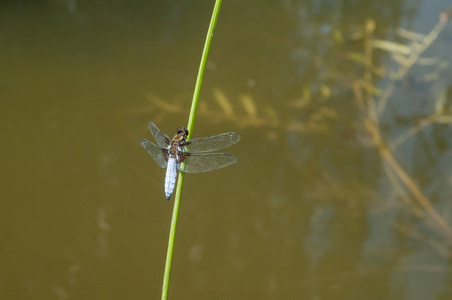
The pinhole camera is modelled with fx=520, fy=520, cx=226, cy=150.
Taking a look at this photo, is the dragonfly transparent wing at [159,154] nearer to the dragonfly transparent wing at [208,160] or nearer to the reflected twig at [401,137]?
the dragonfly transparent wing at [208,160]

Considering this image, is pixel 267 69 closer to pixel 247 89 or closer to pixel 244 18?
pixel 247 89

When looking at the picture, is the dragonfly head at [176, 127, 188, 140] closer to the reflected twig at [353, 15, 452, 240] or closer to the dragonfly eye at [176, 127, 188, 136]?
the dragonfly eye at [176, 127, 188, 136]

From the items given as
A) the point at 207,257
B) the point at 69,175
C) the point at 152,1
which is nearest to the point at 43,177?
the point at 69,175

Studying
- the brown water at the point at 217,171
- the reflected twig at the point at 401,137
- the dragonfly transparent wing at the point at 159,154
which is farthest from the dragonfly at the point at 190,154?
the reflected twig at the point at 401,137

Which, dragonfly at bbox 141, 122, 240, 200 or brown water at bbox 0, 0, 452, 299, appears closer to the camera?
dragonfly at bbox 141, 122, 240, 200

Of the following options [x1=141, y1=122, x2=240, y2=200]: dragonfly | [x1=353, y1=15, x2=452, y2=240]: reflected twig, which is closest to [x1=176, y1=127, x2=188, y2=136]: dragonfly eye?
[x1=141, y1=122, x2=240, y2=200]: dragonfly

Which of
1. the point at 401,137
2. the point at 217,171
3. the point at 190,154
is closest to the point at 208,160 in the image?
the point at 190,154
